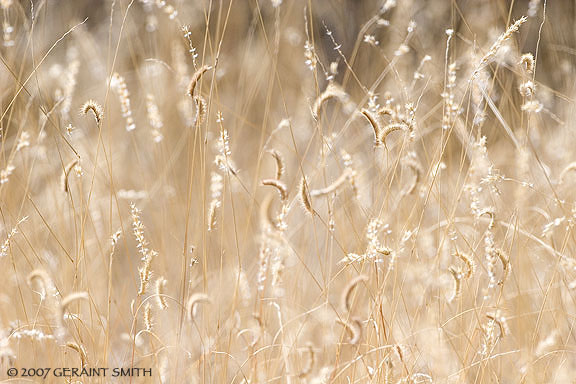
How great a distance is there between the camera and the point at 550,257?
6.98ft

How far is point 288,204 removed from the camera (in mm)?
1293

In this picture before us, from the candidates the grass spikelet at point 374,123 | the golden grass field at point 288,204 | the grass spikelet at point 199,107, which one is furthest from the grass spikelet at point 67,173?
the grass spikelet at point 374,123

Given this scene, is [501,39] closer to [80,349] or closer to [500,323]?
[500,323]

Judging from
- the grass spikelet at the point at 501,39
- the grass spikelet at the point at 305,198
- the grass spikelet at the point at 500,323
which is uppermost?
the grass spikelet at the point at 501,39

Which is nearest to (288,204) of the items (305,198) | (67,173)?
(305,198)

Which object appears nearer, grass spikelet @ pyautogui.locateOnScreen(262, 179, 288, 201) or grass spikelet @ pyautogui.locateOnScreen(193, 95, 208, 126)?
grass spikelet @ pyautogui.locateOnScreen(262, 179, 288, 201)

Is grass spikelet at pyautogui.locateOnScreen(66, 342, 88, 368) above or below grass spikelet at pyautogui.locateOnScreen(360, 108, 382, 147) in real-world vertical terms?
below

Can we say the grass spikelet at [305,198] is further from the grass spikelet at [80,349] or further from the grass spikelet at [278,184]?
the grass spikelet at [80,349]

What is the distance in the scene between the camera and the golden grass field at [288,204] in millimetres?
1255

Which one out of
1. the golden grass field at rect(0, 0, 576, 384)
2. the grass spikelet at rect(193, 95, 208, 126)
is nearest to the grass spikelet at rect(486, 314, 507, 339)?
the golden grass field at rect(0, 0, 576, 384)

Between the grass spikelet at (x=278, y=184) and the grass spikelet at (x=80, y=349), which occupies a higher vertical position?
the grass spikelet at (x=278, y=184)

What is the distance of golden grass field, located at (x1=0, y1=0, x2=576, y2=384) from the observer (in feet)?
4.12

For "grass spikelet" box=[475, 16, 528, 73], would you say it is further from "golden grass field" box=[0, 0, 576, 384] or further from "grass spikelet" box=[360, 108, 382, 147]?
"grass spikelet" box=[360, 108, 382, 147]

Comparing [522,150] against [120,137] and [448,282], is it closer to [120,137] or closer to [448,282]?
[448,282]
